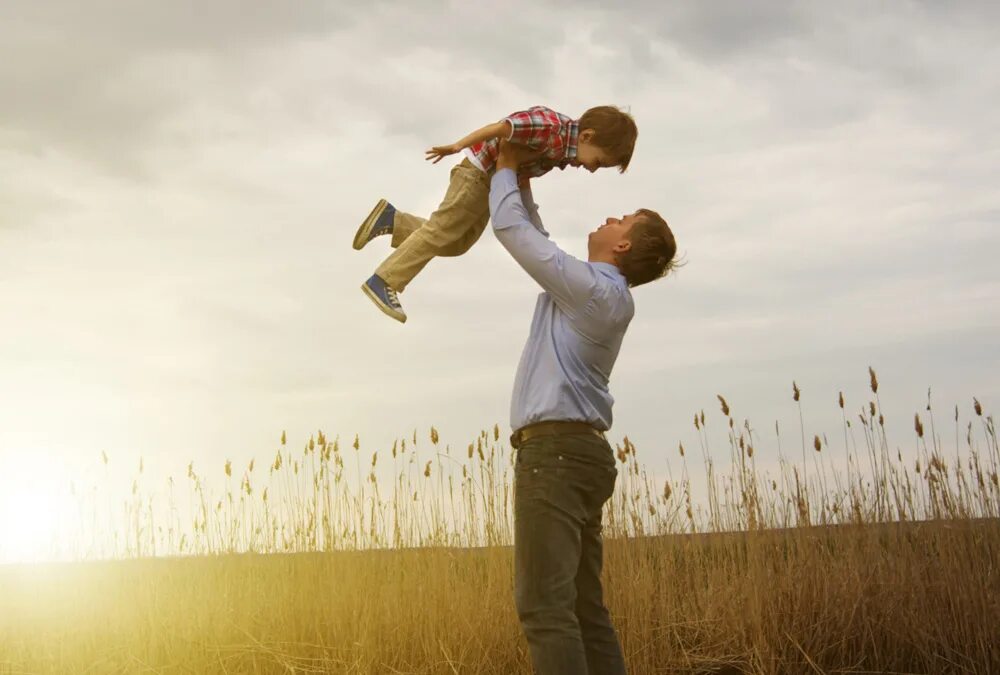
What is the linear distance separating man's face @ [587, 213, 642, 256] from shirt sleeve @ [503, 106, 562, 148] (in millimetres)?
314

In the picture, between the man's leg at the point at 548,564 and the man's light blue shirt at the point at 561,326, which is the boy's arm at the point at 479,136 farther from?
the man's leg at the point at 548,564

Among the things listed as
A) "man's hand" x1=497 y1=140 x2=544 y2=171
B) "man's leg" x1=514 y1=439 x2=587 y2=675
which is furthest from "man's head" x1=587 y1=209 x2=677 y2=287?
"man's leg" x1=514 y1=439 x2=587 y2=675

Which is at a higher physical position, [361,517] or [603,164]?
[603,164]

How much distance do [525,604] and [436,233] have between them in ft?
4.27

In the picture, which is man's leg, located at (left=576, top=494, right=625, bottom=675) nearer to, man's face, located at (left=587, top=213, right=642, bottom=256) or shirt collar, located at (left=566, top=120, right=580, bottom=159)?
man's face, located at (left=587, top=213, right=642, bottom=256)

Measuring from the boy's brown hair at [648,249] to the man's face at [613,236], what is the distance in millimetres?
13

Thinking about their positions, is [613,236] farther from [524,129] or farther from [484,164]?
[484,164]

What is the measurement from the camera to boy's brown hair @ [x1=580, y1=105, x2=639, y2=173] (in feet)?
9.07

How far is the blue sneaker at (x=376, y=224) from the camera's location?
326cm

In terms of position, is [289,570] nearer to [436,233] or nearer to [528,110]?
[436,233]

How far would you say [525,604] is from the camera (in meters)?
2.14

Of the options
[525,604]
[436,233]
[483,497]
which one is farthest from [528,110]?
[483,497]

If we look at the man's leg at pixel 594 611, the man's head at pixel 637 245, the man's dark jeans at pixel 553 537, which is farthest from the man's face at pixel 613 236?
the man's leg at pixel 594 611

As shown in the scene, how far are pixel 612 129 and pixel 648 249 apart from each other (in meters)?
0.57
